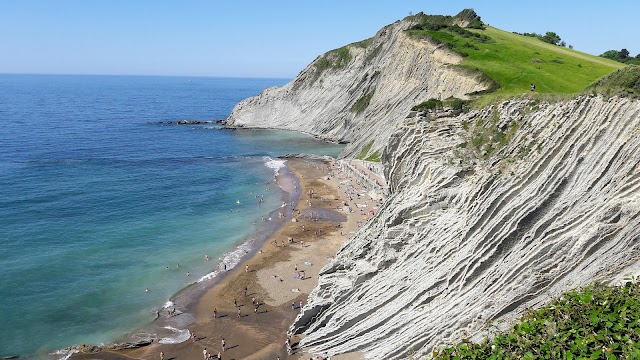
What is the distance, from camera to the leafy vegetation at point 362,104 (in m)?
93.7

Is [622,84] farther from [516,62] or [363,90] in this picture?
[363,90]

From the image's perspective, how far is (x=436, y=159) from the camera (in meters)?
31.6

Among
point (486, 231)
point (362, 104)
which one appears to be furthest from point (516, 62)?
point (486, 231)

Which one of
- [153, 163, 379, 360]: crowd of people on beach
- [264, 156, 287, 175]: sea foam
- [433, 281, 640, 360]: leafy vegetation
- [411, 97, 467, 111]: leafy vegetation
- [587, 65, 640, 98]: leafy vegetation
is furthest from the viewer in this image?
[264, 156, 287, 175]: sea foam

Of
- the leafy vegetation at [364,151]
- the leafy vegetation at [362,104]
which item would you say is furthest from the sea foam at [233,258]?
the leafy vegetation at [362,104]

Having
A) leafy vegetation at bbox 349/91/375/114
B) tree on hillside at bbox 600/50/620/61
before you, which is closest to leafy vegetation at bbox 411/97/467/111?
leafy vegetation at bbox 349/91/375/114

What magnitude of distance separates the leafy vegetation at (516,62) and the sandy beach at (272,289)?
72.3ft

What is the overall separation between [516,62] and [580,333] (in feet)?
189

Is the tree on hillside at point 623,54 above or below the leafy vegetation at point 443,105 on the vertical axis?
above

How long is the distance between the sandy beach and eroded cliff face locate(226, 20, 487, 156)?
16.6m

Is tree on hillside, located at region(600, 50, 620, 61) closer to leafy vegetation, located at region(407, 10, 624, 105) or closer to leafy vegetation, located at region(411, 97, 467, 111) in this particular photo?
leafy vegetation, located at region(407, 10, 624, 105)

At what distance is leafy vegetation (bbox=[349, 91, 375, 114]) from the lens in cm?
9369

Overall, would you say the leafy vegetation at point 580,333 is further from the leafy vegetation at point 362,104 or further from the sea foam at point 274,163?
the leafy vegetation at point 362,104

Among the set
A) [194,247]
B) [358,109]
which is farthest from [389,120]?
[194,247]
